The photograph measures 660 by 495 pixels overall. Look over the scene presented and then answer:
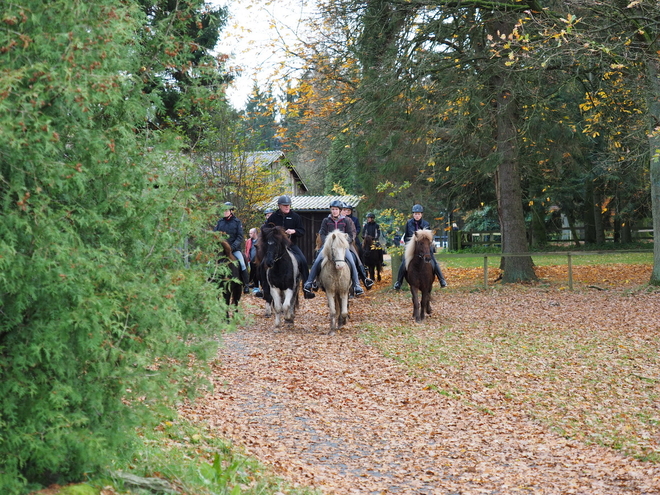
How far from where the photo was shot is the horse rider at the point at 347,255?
14.0 metres

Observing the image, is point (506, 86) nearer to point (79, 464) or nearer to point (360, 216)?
point (360, 216)

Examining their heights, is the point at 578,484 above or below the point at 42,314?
below

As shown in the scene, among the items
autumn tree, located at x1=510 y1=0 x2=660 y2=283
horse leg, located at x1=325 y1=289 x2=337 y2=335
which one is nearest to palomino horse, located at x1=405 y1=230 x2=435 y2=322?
horse leg, located at x1=325 y1=289 x2=337 y2=335

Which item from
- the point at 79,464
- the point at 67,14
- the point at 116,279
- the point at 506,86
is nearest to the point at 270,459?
the point at 79,464

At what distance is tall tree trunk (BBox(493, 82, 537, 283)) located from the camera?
20.6m

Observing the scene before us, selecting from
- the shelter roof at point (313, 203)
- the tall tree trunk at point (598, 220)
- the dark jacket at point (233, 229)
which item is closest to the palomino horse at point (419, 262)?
the dark jacket at point (233, 229)

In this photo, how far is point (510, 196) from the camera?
21656 millimetres

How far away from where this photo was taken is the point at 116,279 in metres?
3.95

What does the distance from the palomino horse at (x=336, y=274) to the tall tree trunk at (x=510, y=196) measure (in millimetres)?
8438

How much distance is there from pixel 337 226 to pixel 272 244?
318cm

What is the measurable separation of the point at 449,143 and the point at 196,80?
15.8m

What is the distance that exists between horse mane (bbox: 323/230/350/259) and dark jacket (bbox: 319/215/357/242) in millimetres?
2200

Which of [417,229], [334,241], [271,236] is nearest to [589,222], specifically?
[417,229]

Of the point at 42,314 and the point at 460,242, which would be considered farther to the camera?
the point at 460,242
